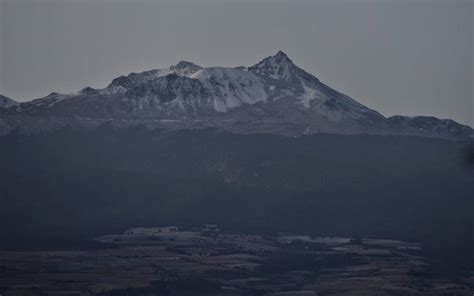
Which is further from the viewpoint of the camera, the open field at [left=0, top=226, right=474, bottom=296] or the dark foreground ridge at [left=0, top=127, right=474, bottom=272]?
the dark foreground ridge at [left=0, top=127, right=474, bottom=272]

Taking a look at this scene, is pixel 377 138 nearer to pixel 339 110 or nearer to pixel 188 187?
pixel 339 110

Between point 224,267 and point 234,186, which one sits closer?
point 224,267

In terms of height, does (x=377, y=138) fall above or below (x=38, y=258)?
above

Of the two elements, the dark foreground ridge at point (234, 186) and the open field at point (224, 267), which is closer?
the open field at point (224, 267)

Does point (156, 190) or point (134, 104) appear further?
point (134, 104)

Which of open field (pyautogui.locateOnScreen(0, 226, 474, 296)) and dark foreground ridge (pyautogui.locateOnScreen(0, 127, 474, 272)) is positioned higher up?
dark foreground ridge (pyautogui.locateOnScreen(0, 127, 474, 272))

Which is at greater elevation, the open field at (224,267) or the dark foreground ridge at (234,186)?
the dark foreground ridge at (234,186)

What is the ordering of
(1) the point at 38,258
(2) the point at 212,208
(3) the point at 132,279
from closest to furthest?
(3) the point at 132,279 → (1) the point at 38,258 → (2) the point at 212,208

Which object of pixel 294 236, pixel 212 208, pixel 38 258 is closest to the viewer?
pixel 38 258

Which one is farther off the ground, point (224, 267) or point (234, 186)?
point (234, 186)

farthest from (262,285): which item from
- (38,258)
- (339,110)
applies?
(339,110)

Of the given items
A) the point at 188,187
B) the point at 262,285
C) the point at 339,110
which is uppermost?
the point at 339,110
